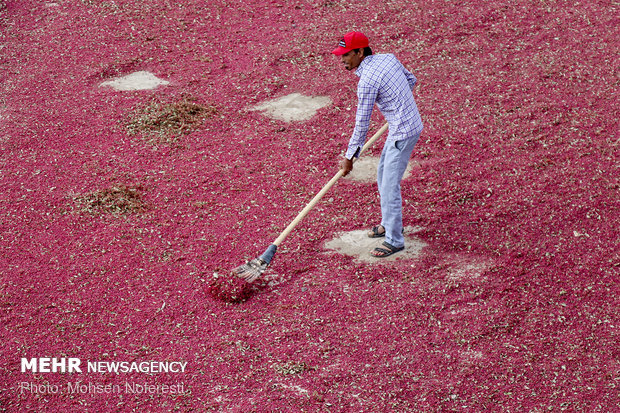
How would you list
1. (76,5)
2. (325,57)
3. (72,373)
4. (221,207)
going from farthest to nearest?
(76,5)
(325,57)
(221,207)
(72,373)

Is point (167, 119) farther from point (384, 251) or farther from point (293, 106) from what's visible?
point (384, 251)

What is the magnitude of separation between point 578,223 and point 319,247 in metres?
2.46

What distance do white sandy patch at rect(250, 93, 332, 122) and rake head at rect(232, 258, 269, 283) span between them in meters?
3.04

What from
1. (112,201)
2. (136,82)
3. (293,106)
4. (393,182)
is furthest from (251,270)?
(136,82)

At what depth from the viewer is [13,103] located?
347 inches

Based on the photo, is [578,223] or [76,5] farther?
[76,5]

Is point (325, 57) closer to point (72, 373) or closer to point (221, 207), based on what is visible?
point (221, 207)

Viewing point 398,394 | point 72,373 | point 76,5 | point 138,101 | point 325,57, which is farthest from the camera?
point 76,5

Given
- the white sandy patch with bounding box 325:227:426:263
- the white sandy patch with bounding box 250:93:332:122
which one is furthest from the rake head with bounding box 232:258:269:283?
the white sandy patch with bounding box 250:93:332:122

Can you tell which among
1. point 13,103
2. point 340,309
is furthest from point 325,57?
point 340,309

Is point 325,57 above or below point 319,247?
above

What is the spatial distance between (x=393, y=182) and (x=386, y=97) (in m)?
0.75

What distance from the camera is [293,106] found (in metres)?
8.45

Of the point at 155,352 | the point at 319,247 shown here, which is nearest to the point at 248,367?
the point at 155,352
